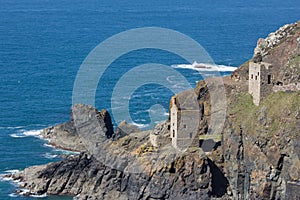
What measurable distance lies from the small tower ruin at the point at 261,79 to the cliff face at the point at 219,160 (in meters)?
0.92

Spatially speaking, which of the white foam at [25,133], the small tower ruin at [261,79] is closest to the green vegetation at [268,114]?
the small tower ruin at [261,79]

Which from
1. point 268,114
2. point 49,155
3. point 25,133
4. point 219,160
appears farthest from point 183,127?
point 25,133

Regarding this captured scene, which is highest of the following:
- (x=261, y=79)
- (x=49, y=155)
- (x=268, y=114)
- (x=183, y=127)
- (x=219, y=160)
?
(x=261, y=79)

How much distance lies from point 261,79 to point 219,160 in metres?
13.4

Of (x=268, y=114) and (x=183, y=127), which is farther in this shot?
(x=183, y=127)

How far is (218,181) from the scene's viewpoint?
118562 mm

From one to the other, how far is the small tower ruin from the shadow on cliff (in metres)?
11.2

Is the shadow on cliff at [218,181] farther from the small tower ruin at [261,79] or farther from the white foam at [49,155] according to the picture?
the white foam at [49,155]

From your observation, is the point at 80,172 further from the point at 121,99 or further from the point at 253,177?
the point at 121,99

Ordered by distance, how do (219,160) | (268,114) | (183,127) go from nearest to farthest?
(268,114) → (183,127) → (219,160)

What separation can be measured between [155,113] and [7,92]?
44.4m

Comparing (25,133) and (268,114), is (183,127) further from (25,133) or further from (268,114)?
(25,133)

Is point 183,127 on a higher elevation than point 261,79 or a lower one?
lower

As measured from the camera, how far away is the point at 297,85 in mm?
114812
